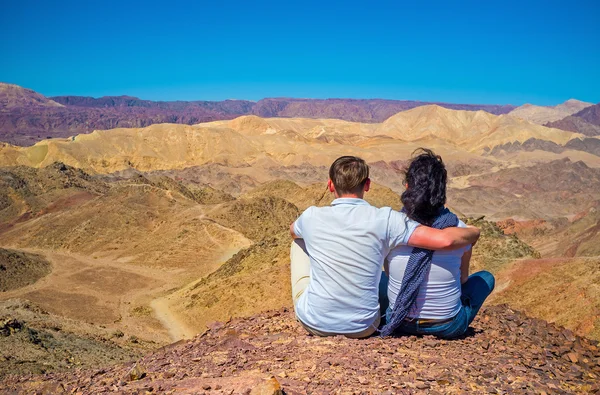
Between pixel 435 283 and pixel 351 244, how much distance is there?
856 mm

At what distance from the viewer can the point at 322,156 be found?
82.1m

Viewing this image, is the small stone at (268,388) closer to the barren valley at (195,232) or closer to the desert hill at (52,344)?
the barren valley at (195,232)

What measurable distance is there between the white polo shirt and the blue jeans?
0.43 metres

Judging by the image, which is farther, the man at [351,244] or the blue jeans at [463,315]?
the blue jeans at [463,315]

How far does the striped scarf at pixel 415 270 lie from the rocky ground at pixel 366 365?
0.46 meters

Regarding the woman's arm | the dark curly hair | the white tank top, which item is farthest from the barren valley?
the dark curly hair

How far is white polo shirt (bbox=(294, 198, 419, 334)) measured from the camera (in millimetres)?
4477

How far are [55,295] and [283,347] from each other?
2166cm

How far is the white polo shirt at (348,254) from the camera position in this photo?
448 cm

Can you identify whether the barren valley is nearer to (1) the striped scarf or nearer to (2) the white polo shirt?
(2) the white polo shirt

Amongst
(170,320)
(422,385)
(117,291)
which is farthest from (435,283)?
(117,291)

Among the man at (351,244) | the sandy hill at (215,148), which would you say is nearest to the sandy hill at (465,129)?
the sandy hill at (215,148)

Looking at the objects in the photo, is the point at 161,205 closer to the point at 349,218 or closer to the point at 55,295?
the point at 55,295

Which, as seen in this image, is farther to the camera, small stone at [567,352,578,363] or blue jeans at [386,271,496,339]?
small stone at [567,352,578,363]
